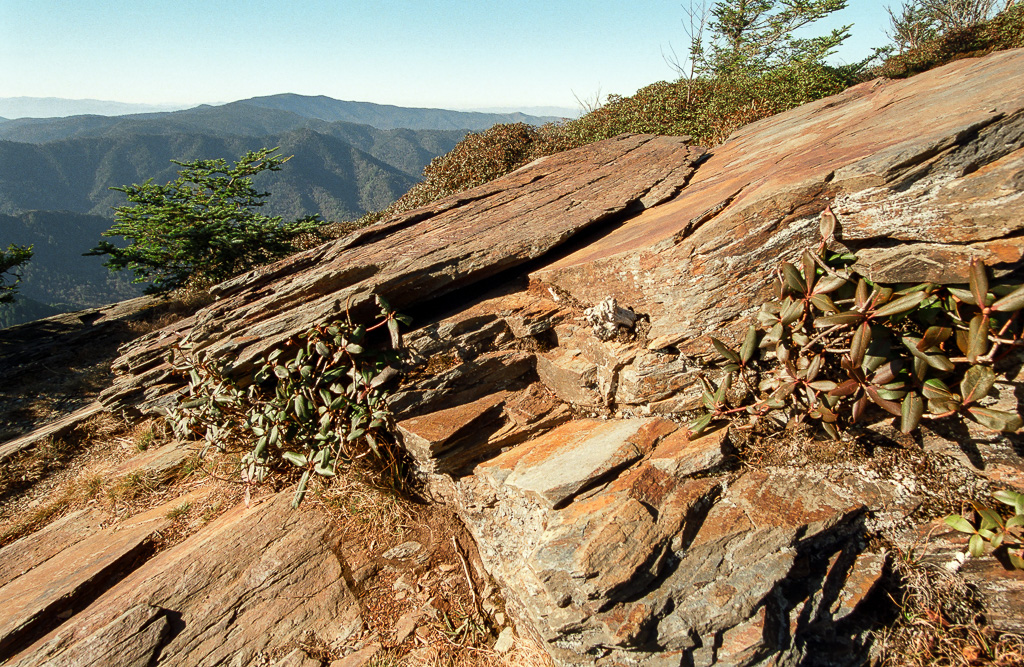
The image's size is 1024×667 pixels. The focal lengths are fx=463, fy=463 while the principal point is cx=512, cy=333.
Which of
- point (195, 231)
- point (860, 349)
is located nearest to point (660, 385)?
point (860, 349)

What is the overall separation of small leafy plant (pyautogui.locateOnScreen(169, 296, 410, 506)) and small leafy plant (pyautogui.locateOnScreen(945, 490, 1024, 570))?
4461 millimetres

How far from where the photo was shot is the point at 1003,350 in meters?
2.95

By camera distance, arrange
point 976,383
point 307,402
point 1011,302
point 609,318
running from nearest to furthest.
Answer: point 1011,302 < point 976,383 < point 609,318 < point 307,402

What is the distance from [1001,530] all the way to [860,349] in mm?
1447

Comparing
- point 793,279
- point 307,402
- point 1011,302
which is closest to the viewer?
point 1011,302

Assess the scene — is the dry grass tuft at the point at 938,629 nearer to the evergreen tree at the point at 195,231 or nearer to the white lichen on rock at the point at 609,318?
the white lichen on rock at the point at 609,318

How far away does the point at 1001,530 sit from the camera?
9.95 feet

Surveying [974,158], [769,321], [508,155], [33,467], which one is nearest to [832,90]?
[508,155]

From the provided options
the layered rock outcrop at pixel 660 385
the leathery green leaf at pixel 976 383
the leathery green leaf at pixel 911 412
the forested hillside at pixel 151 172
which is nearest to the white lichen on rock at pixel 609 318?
the layered rock outcrop at pixel 660 385

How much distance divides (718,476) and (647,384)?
90 centimetres

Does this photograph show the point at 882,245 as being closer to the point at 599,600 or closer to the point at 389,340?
the point at 599,600

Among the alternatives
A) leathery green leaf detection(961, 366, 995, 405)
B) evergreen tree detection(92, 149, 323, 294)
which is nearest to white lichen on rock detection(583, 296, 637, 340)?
leathery green leaf detection(961, 366, 995, 405)

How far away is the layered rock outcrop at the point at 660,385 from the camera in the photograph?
3.12 m

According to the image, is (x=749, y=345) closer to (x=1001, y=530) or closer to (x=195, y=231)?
(x=1001, y=530)
